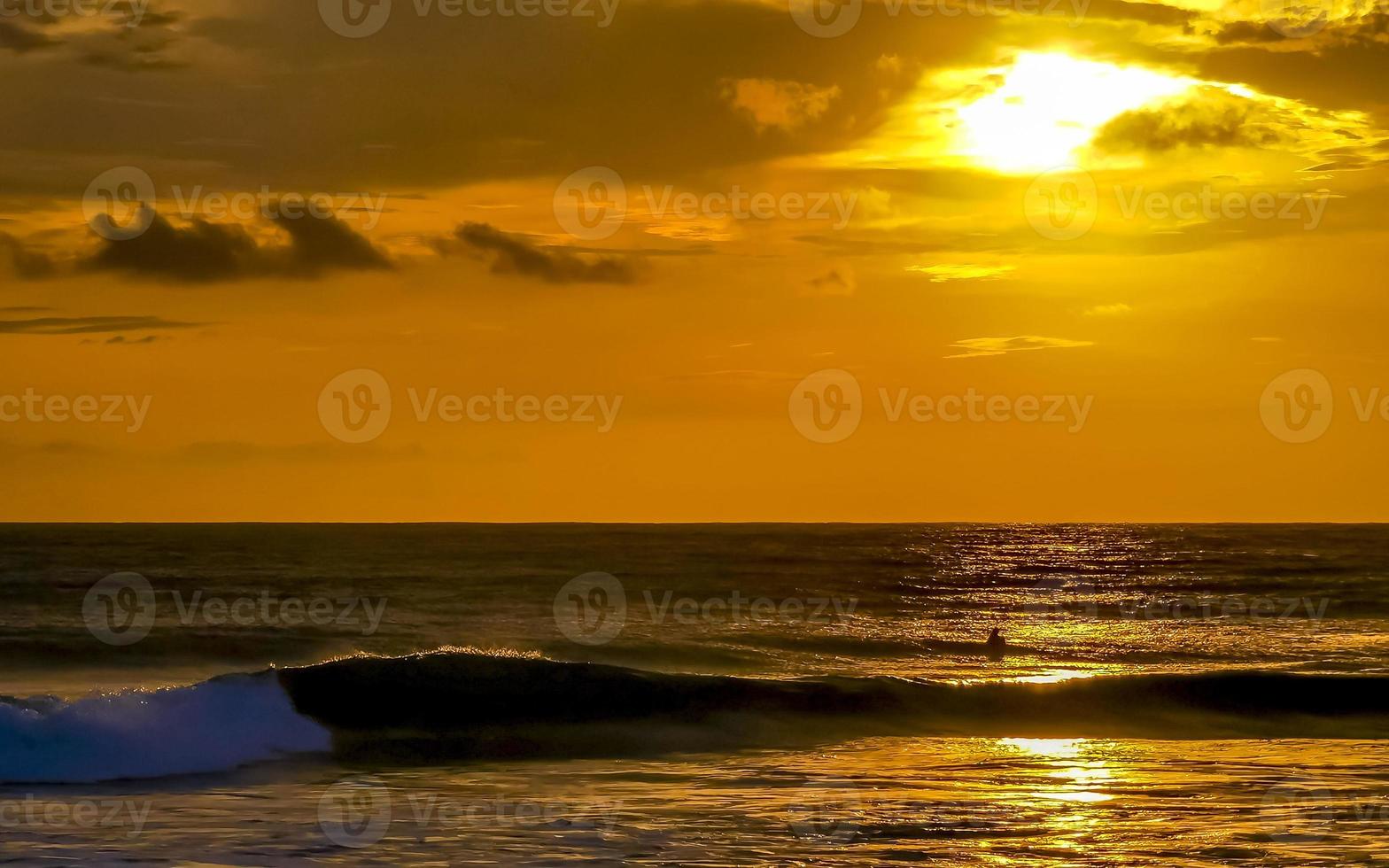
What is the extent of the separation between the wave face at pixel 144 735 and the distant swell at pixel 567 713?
3 cm

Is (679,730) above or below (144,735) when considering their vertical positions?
above

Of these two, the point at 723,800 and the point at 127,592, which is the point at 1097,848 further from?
the point at 127,592

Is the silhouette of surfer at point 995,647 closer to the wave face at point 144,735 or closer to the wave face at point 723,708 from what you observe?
the wave face at point 723,708

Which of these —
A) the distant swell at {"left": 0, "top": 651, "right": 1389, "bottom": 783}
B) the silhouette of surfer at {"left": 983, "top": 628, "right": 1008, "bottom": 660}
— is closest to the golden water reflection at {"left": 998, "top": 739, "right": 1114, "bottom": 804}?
the distant swell at {"left": 0, "top": 651, "right": 1389, "bottom": 783}

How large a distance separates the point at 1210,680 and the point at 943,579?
51.4 meters

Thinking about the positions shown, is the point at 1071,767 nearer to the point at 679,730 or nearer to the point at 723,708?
the point at 679,730

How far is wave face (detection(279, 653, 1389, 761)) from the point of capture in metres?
26.6

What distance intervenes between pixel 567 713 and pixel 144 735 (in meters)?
8.81

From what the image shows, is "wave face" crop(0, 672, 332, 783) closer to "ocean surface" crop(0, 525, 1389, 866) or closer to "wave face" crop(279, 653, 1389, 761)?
"ocean surface" crop(0, 525, 1389, 866)

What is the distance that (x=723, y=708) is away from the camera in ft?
96.8

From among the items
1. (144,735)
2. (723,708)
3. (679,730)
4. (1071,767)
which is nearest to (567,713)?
(679,730)

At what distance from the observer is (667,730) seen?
27141 millimetres

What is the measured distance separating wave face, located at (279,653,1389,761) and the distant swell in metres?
0.06

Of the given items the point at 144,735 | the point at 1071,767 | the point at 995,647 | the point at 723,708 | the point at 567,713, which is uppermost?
the point at 995,647
